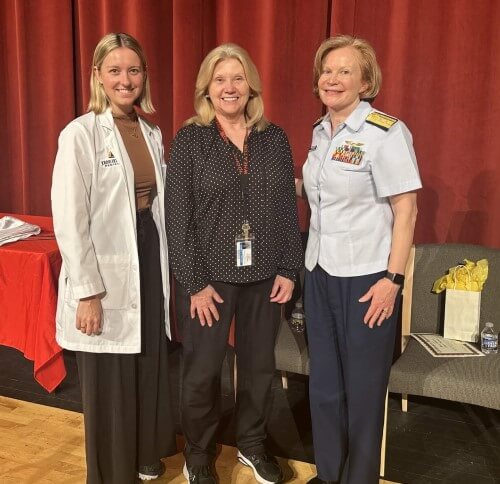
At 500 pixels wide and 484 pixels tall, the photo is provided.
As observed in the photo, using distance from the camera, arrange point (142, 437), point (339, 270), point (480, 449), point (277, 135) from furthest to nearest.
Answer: point (480, 449) < point (142, 437) < point (277, 135) < point (339, 270)

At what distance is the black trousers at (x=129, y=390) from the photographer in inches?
75.2

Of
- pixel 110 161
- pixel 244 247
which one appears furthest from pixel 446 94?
pixel 110 161

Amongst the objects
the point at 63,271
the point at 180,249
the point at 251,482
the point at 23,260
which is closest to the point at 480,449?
the point at 251,482

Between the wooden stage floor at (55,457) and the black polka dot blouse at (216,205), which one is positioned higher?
the black polka dot blouse at (216,205)

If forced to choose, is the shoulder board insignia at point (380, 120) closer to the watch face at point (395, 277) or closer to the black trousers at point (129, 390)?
the watch face at point (395, 277)

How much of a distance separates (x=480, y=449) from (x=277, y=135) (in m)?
1.56

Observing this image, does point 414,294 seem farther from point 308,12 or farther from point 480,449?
point 308,12

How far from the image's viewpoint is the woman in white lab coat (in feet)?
5.68

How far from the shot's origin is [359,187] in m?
1.76

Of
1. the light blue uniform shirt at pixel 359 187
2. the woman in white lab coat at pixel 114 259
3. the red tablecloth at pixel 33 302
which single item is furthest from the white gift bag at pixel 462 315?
the red tablecloth at pixel 33 302

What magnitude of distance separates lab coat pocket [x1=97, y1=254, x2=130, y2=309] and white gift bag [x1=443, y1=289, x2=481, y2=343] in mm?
1316

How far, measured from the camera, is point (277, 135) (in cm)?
197

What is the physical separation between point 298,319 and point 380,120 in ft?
3.34

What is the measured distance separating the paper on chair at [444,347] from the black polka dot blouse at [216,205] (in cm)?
79
